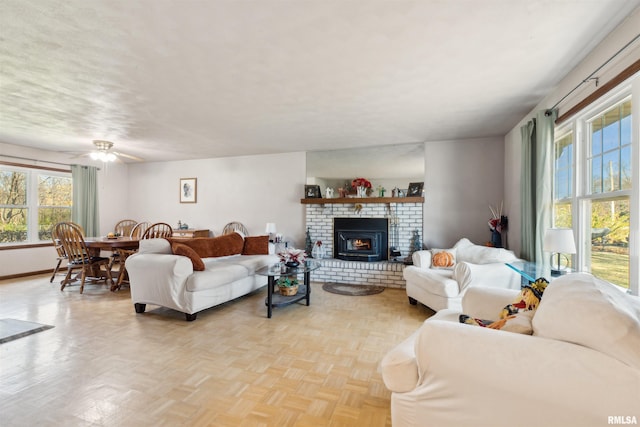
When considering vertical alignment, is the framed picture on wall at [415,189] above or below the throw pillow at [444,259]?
above

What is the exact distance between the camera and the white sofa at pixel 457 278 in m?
3.00

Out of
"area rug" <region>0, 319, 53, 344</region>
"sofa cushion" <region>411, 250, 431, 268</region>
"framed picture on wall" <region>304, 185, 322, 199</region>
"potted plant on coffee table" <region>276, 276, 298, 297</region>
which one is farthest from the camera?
"framed picture on wall" <region>304, 185, 322, 199</region>

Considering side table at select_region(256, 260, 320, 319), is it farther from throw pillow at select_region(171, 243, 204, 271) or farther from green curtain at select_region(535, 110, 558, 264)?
green curtain at select_region(535, 110, 558, 264)

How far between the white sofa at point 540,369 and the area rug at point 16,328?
10.8 feet

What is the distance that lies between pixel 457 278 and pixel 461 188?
206cm

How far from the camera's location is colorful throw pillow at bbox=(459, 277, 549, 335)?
46.1 inches

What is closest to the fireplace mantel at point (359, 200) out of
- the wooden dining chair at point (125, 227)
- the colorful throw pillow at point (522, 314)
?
the colorful throw pillow at point (522, 314)

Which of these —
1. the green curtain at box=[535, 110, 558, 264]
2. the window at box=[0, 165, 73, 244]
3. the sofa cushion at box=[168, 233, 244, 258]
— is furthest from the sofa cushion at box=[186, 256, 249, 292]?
the window at box=[0, 165, 73, 244]

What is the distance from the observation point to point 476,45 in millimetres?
2041

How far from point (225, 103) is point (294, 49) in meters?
1.35

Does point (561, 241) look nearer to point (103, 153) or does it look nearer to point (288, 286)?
point (288, 286)

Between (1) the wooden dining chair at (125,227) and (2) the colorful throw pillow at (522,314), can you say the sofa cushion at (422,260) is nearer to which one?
(2) the colorful throw pillow at (522,314)

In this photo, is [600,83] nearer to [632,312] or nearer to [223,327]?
[632,312]

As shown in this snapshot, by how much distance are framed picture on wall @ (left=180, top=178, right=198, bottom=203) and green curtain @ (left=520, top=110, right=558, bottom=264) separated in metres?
5.85
